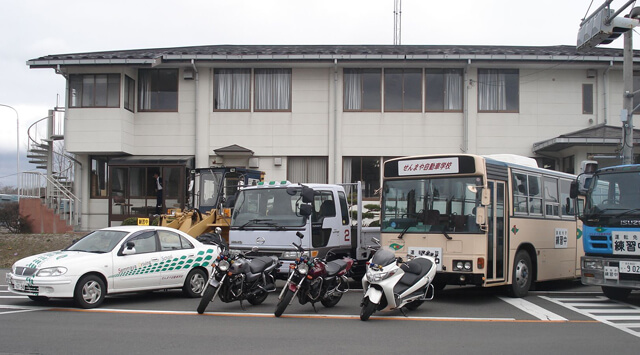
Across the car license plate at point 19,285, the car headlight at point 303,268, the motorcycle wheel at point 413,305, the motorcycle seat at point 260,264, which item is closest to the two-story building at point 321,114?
the motorcycle seat at point 260,264

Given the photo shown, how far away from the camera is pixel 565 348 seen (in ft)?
25.4

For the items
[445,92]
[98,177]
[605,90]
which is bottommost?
[98,177]

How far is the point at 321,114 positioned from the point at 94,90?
930 centimetres

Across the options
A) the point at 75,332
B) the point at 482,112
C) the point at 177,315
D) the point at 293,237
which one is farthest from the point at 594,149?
the point at 75,332

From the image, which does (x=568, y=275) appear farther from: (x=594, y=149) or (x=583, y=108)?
(x=583, y=108)

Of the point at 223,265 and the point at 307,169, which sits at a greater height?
the point at 307,169

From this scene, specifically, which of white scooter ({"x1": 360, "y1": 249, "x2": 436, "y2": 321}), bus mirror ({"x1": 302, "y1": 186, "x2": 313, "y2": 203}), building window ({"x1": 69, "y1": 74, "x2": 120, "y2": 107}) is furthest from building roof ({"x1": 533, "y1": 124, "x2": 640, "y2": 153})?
building window ({"x1": 69, "y1": 74, "x2": 120, "y2": 107})

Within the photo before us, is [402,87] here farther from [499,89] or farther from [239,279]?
[239,279]

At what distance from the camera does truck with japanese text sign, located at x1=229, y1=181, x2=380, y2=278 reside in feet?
40.1

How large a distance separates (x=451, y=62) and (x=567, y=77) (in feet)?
16.5

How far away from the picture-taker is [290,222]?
12.3 meters

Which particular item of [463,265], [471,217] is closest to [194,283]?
[463,265]

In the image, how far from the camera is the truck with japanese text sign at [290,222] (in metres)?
12.2

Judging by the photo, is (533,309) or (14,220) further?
(14,220)
